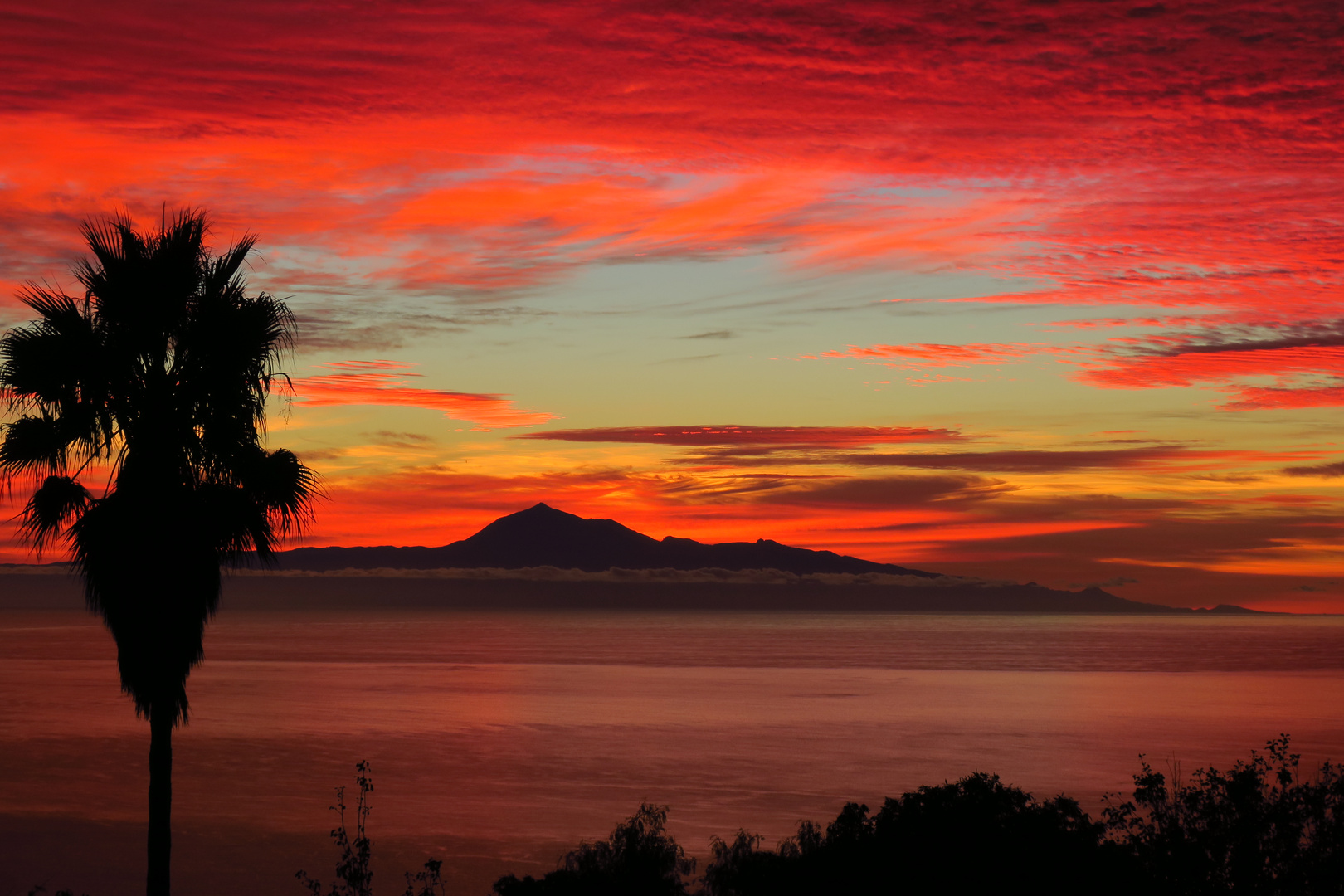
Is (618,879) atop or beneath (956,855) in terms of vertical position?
beneath

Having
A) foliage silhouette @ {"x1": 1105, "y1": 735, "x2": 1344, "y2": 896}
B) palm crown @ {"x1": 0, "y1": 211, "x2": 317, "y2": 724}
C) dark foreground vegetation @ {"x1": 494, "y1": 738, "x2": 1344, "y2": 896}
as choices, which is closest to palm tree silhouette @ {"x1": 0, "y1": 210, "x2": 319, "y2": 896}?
palm crown @ {"x1": 0, "y1": 211, "x2": 317, "y2": 724}

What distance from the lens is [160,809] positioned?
14773 millimetres

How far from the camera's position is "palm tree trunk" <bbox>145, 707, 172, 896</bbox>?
48.2 feet

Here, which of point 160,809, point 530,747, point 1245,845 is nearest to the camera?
point 160,809

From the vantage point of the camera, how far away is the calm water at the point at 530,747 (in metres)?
37.0

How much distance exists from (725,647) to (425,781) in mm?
147823

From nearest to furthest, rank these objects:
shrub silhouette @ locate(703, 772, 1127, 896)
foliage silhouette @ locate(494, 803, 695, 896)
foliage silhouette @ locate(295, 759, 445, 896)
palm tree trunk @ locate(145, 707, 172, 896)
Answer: palm tree trunk @ locate(145, 707, 172, 896) → shrub silhouette @ locate(703, 772, 1127, 896) → foliage silhouette @ locate(295, 759, 445, 896) → foliage silhouette @ locate(494, 803, 695, 896)

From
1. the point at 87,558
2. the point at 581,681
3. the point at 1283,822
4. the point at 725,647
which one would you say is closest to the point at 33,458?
Answer: the point at 87,558

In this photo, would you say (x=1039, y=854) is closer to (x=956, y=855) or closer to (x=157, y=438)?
(x=956, y=855)

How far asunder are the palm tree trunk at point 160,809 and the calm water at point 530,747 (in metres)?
16.4

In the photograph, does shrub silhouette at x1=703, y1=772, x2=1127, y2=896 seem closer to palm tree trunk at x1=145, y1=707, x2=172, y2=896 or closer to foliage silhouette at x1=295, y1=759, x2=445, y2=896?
foliage silhouette at x1=295, y1=759, x2=445, y2=896

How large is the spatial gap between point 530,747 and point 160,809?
1994 inches

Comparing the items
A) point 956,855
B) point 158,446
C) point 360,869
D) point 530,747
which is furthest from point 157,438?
point 530,747

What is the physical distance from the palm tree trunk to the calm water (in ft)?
53.8
